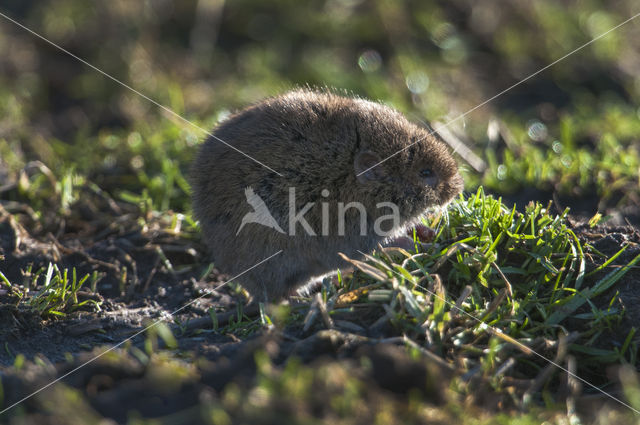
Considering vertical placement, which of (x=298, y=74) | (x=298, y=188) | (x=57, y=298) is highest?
(x=298, y=74)

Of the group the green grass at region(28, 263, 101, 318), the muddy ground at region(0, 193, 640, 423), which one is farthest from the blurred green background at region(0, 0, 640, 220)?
the green grass at region(28, 263, 101, 318)

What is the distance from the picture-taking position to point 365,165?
3893mm

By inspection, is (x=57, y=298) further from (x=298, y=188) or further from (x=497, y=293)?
(x=497, y=293)

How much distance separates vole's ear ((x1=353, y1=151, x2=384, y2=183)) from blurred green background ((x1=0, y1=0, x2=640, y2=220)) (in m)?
1.25

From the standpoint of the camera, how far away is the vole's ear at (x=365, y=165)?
3.87 meters

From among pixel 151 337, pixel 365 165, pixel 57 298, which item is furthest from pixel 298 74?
pixel 151 337

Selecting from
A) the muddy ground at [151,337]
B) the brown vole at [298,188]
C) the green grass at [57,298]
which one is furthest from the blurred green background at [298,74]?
the green grass at [57,298]

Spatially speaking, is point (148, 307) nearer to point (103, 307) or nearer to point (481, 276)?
point (103, 307)

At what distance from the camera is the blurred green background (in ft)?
18.4

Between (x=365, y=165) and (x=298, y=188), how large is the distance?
41 cm

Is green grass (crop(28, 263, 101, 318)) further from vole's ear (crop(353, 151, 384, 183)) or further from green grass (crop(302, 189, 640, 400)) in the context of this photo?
vole's ear (crop(353, 151, 384, 183))

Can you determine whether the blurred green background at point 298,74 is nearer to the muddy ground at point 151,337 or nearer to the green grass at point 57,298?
the muddy ground at point 151,337

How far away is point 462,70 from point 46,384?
6436 mm

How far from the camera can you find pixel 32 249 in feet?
14.3
